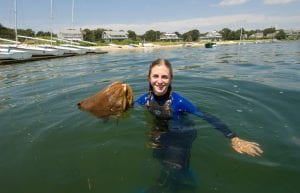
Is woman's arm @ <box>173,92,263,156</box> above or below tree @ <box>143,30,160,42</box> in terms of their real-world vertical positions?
below

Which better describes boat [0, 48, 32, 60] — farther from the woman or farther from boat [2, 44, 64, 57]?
the woman

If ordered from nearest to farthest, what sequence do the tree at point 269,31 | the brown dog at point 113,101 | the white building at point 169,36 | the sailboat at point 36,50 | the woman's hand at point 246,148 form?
the woman's hand at point 246,148 → the brown dog at point 113,101 → the sailboat at point 36,50 → the white building at point 169,36 → the tree at point 269,31

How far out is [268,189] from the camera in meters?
3.71

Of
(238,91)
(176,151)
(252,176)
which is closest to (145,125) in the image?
(176,151)

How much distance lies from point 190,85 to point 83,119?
186 inches

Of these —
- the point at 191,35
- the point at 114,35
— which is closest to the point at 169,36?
the point at 191,35

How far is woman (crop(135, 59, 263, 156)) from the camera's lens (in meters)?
4.80

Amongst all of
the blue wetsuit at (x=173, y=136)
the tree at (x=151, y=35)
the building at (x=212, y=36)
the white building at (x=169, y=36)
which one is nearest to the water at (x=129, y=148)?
the blue wetsuit at (x=173, y=136)

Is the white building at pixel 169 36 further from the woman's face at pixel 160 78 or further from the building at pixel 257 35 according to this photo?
the woman's face at pixel 160 78

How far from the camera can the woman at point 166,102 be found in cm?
480

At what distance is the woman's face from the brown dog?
1.51 m

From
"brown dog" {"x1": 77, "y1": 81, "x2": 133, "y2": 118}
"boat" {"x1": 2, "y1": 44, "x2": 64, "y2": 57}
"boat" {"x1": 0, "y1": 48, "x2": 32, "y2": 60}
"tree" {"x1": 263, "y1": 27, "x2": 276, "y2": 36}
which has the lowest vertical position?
"brown dog" {"x1": 77, "y1": 81, "x2": 133, "y2": 118}

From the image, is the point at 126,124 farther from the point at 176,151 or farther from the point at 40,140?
the point at 176,151

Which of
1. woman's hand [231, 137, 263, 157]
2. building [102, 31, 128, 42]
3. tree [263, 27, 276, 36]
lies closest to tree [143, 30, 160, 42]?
building [102, 31, 128, 42]
